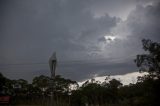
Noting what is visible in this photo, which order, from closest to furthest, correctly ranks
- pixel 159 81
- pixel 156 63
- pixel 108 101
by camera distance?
pixel 159 81
pixel 156 63
pixel 108 101

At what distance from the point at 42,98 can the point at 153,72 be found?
63590 millimetres

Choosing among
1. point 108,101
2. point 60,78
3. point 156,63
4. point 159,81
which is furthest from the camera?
point 60,78

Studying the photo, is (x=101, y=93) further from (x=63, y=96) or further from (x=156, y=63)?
(x=156, y=63)

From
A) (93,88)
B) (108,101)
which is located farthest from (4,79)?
(108,101)

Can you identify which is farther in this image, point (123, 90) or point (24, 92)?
point (24, 92)

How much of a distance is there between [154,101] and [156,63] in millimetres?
5866

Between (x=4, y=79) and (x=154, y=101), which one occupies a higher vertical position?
(x=4, y=79)

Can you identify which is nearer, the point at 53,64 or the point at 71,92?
the point at 53,64

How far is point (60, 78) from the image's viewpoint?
91000 mm

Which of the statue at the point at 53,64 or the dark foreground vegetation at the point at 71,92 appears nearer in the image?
the statue at the point at 53,64

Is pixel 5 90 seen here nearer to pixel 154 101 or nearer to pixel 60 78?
pixel 60 78

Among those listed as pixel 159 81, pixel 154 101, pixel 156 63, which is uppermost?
pixel 156 63

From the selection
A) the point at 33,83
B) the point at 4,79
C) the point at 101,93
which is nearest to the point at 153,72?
the point at 101,93

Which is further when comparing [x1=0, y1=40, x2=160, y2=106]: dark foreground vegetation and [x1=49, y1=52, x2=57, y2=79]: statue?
[x1=0, y1=40, x2=160, y2=106]: dark foreground vegetation
